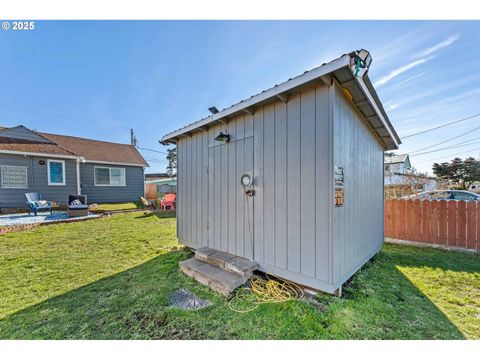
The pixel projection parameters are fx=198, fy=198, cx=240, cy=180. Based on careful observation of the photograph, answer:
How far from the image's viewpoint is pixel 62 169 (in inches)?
391

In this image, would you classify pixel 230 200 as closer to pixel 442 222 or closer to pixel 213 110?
pixel 213 110

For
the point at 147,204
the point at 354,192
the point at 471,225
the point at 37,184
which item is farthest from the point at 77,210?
the point at 471,225

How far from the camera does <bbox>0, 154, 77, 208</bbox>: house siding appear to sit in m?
8.59

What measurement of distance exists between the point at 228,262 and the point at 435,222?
5.36 m

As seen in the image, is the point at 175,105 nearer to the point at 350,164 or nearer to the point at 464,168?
the point at 350,164

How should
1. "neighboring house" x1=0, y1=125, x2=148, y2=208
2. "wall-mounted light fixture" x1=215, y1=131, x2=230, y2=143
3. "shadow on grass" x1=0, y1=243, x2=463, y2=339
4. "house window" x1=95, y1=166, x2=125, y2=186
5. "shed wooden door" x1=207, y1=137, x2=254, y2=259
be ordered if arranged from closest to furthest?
"shadow on grass" x1=0, y1=243, x2=463, y2=339 → "shed wooden door" x1=207, y1=137, x2=254, y2=259 → "wall-mounted light fixture" x1=215, y1=131, x2=230, y2=143 → "neighboring house" x1=0, y1=125, x2=148, y2=208 → "house window" x1=95, y1=166, x2=125, y2=186

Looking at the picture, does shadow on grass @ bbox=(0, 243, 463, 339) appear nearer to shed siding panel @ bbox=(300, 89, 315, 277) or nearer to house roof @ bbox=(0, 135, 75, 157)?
shed siding panel @ bbox=(300, 89, 315, 277)

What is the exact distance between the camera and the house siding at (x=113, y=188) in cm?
1113

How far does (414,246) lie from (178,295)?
5.84m

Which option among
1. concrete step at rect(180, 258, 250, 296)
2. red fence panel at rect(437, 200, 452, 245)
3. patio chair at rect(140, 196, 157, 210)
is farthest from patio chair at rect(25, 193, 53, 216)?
red fence panel at rect(437, 200, 452, 245)

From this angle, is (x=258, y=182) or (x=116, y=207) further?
(x=116, y=207)

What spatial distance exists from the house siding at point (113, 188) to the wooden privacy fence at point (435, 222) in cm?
1347

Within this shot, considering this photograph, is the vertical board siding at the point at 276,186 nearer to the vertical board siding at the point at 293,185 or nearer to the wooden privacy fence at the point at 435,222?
the vertical board siding at the point at 293,185

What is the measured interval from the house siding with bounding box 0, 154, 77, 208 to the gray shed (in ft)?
32.1
